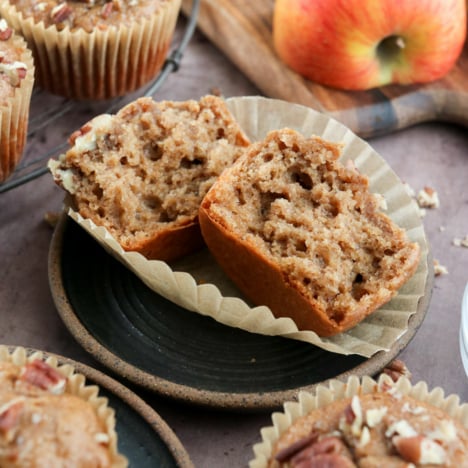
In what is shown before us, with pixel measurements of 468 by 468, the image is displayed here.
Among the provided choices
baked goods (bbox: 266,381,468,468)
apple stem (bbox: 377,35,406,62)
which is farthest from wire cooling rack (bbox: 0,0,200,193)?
baked goods (bbox: 266,381,468,468)

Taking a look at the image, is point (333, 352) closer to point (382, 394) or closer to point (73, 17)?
point (382, 394)

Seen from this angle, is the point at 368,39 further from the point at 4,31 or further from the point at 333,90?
the point at 4,31

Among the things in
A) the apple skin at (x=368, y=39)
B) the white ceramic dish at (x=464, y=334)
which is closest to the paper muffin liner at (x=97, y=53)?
the apple skin at (x=368, y=39)

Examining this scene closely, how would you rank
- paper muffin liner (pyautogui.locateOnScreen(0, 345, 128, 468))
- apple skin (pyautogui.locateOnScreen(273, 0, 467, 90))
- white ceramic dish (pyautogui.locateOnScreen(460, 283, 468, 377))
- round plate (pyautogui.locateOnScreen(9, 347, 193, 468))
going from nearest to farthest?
paper muffin liner (pyautogui.locateOnScreen(0, 345, 128, 468)) → round plate (pyautogui.locateOnScreen(9, 347, 193, 468)) → white ceramic dish (pyautogui.locateOnScreen(460, 283, 468, 377)) → apple skin (pyautogui.locateOnScreen(273, 0, 467, 90))

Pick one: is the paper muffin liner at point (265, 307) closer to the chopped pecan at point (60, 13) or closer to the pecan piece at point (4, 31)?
the chopped pecan at point (60, 13)

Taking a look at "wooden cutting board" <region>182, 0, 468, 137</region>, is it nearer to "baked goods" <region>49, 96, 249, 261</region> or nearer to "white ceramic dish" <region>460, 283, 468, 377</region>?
"baked goods" <region>49, 96, 249, 261</region>

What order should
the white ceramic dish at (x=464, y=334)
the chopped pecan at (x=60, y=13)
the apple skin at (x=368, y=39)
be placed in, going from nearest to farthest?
the white ceramic dish at (x=464, y=334) < the chopped pecan at (x=60, y=13) < the apple skin at (x=368, y=39)

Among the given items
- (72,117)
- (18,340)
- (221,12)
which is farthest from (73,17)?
(18,340)
